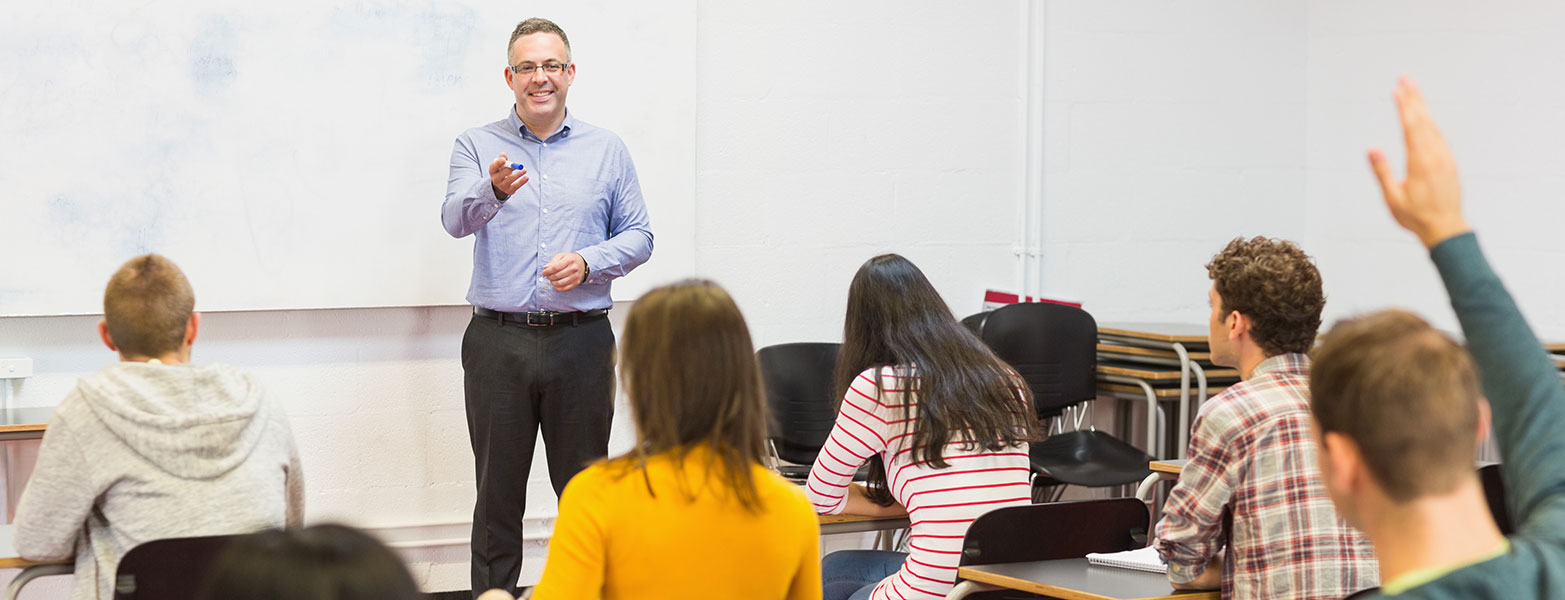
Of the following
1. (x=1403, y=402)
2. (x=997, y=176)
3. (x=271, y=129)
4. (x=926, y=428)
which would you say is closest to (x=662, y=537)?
(x=1403, y=402)

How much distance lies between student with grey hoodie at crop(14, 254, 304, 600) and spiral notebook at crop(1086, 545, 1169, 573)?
1415 millimetres

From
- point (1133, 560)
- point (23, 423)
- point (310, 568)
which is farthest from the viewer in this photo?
point (23, 423)

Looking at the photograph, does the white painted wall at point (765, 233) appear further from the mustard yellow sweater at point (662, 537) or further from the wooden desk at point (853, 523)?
the mustard yellow sweater at point (662, 537)

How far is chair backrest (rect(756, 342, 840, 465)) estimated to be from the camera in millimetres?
4188

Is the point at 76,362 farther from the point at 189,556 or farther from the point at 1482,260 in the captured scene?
the point at 1482,260

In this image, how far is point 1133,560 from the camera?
8.56ft

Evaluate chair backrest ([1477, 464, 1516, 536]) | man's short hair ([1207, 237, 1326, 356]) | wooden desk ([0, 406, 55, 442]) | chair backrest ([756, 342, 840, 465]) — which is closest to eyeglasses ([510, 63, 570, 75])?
chair backrest ([756, 342, 840, 465])

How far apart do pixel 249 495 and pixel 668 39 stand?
2420mm

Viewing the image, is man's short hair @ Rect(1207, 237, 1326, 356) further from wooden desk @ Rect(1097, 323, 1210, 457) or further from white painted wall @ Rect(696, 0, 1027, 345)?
white painted wall @ Rect(696, 0, 1027, 345)

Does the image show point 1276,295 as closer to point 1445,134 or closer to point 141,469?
point 141,469

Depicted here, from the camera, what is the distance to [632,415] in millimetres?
1818

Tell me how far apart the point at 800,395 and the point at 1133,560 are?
5.92 feet

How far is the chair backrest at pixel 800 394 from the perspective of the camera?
419 centimetres

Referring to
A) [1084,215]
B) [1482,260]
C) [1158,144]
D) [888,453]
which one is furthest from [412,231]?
[1482,260]
